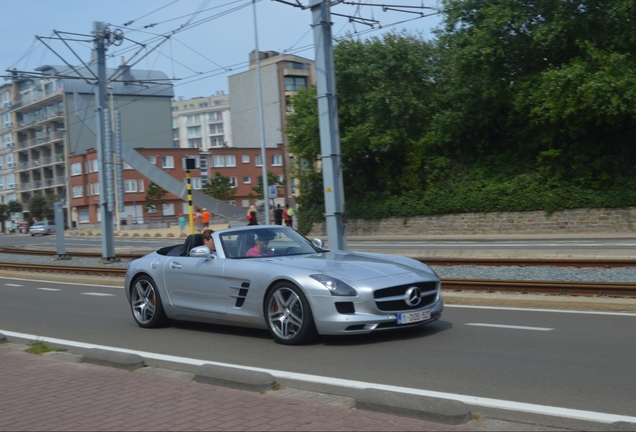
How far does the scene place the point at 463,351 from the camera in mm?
7523

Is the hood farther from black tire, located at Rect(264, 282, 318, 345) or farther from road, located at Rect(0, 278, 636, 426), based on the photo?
road, located at Rect(0, 278, 636, 426)

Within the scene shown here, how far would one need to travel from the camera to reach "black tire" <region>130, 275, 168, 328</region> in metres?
9.96

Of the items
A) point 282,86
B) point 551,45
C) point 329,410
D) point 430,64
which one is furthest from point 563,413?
point 282,86

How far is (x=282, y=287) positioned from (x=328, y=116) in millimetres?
9288

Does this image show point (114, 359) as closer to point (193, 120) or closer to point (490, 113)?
point (490, 113)

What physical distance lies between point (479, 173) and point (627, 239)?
10692 millimetres

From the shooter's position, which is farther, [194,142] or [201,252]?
[194,142]

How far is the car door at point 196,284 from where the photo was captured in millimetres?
9008

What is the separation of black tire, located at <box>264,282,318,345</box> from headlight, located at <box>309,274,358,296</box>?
0.90 feet

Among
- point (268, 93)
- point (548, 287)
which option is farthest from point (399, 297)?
point (268, 93)

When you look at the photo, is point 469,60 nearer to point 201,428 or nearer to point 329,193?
point 329,193

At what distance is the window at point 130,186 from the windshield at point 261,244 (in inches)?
2992

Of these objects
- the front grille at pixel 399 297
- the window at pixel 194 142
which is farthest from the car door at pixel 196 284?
the window at pixel 194 142

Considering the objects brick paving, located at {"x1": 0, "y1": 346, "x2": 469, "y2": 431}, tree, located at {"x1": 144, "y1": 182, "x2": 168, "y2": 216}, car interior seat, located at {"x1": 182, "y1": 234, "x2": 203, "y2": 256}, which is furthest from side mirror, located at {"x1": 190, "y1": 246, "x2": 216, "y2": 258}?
tree, located at {"x1": 144, "y1": 182, "x2": 168, "y2": 216}
